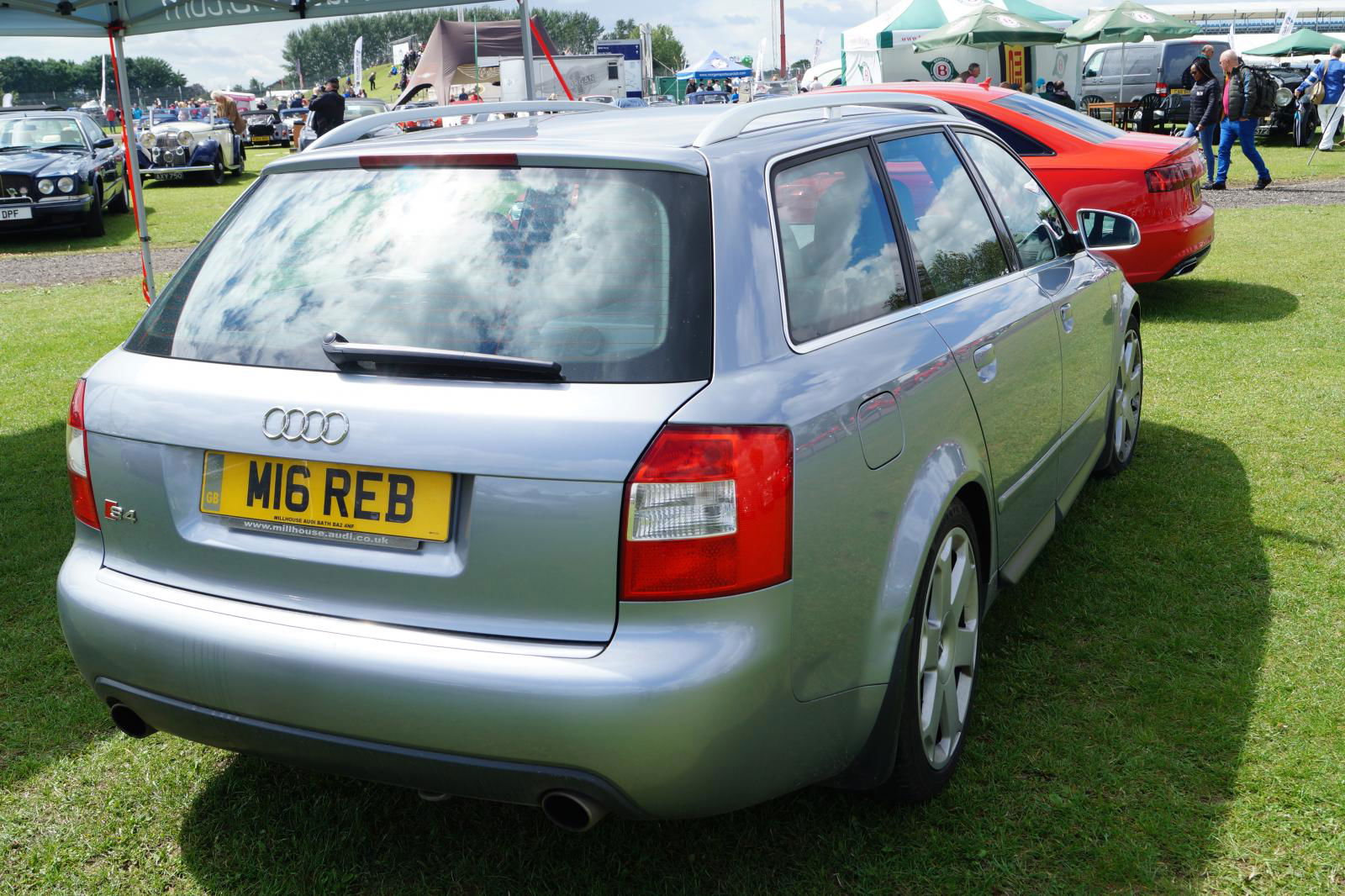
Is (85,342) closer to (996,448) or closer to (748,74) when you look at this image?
(996,448)

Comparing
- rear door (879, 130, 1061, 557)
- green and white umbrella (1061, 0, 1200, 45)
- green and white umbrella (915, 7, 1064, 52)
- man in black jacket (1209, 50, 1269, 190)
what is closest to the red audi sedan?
rear door (879, 130, 1061, 557)

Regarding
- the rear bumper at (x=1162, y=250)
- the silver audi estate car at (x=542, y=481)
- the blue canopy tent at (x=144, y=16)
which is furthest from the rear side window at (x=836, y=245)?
the rear bumper at (x=1162, y=250)

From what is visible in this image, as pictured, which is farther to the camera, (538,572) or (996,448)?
(996,448)

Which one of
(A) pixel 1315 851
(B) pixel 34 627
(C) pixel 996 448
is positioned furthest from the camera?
(B) pixel 34 627

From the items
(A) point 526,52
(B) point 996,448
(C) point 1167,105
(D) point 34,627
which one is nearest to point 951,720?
(B) point 996,448

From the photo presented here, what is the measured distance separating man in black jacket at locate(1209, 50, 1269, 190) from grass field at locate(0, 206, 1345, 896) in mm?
12552

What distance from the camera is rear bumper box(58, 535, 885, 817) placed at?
2.01 metres

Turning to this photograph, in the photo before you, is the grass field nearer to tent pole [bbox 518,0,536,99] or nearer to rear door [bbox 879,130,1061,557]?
rear door [bbox 879,130,1061,557]

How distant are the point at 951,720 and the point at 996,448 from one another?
72 centimetres

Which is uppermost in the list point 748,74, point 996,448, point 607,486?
point 748,74

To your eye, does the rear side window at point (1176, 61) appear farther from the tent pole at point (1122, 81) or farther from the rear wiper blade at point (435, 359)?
the rear wiper blade at point (435, 359)

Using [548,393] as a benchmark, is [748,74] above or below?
above

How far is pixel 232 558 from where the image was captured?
2289 mm

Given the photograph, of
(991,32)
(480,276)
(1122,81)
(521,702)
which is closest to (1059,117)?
(480,276)
